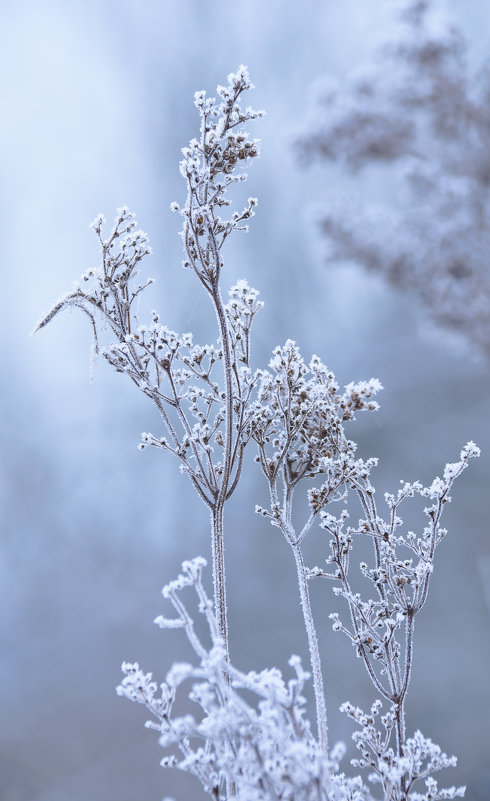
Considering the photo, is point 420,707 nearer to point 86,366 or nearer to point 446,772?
point 446,772

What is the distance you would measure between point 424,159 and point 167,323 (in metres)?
0.61

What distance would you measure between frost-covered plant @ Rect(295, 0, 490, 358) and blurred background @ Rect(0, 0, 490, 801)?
241 millimetres

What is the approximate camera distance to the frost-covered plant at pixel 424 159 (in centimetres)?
109

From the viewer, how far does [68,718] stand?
1.35m

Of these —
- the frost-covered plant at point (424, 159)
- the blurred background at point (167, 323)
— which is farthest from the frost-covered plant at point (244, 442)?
the blurred background at point (167, 323)

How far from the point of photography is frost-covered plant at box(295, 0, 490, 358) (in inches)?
43.0

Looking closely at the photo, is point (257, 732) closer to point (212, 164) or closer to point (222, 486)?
point (222, 486)

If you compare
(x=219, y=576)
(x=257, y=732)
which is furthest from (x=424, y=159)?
(x=257, y=732)

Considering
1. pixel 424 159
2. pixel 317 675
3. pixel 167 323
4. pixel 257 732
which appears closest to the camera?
pixel 257 732

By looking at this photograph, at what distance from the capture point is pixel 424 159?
1.20 meters

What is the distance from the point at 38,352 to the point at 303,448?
0.92 m

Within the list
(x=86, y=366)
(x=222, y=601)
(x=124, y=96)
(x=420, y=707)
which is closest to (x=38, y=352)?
(x=86, y=366)

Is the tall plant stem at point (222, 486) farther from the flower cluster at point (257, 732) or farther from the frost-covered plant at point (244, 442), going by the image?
the flower cluster at point (257, 732)

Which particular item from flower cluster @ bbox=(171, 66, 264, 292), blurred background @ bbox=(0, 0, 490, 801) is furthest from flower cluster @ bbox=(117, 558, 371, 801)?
blurred background @ bbox=(0, 0, 490, 801)
